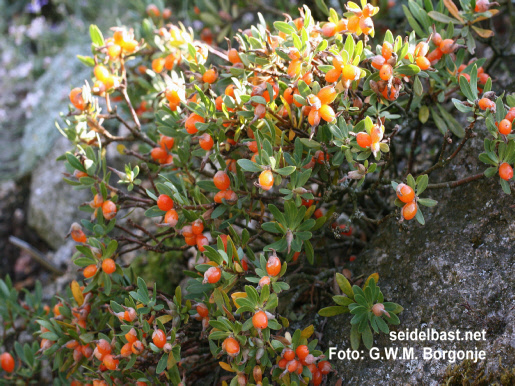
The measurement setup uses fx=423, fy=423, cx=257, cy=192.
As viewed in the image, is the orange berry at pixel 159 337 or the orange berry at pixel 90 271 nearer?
the orange berry at pixel 159 337

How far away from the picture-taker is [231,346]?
4.41 feet

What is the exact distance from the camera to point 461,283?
154 cm

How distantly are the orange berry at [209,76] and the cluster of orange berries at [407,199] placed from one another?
31.3 inches

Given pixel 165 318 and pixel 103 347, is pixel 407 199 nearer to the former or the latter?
pixel 165 318

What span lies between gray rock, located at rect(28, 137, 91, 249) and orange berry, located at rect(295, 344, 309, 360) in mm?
2406

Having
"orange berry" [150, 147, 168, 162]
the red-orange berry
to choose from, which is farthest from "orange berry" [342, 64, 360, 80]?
"orange berry" [150, 147, 168, 162]

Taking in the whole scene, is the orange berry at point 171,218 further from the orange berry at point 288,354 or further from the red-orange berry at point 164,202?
the orange berry at point 288,354

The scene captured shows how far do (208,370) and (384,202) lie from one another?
1.10 m

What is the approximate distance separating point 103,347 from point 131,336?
16 cm

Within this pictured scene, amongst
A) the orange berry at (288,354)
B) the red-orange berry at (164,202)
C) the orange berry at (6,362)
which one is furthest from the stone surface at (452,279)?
the orange berry at (6,362)

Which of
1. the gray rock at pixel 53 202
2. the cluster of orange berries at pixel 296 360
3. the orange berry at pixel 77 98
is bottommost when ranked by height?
the gray rock at pixel 53 202

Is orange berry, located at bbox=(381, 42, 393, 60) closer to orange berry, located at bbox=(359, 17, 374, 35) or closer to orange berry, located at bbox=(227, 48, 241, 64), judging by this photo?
orange berry, located at bbox=(359, 17, 374, 35)

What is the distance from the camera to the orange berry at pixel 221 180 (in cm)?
149

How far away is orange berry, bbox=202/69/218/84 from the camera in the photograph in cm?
161
